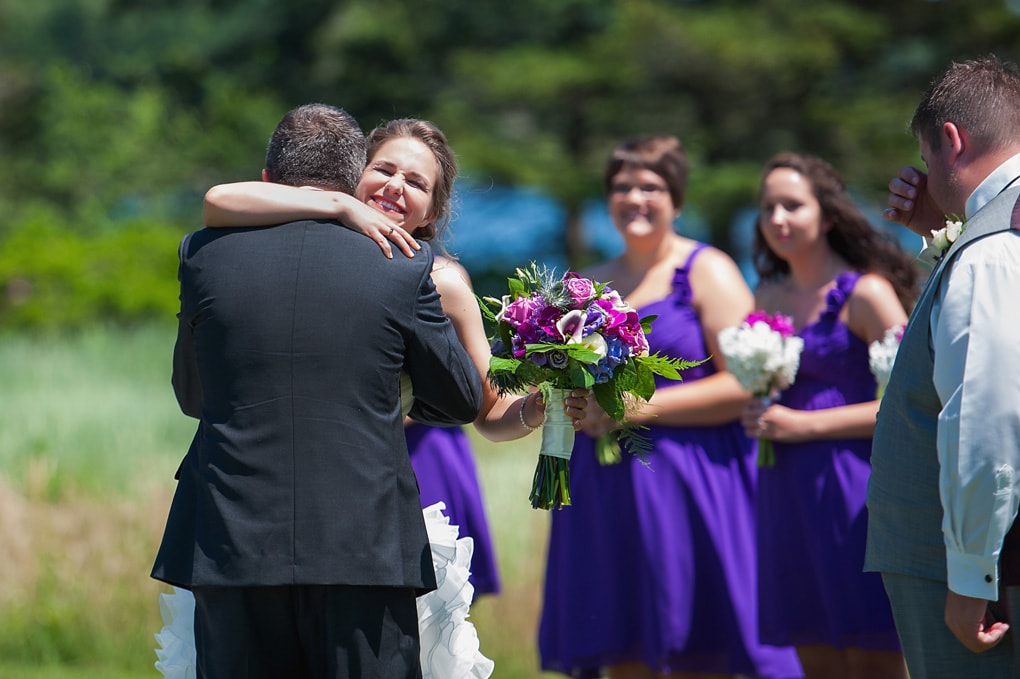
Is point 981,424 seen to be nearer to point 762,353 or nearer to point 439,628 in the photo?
point 439,628

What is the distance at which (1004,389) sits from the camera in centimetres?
289

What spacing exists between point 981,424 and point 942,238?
1.05 m

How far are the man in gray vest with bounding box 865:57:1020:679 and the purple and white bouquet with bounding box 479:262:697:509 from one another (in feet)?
2.05

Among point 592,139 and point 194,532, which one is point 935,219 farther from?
point 592,139

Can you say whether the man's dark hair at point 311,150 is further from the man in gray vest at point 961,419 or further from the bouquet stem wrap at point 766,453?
the bouquet stem wrap at point 766,453

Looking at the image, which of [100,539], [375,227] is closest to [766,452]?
[375,227]

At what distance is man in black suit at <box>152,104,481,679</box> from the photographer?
114 inches

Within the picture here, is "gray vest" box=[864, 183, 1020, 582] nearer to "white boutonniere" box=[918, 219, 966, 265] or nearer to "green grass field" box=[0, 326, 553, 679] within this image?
"white boutonniere" box=[918, 219, 966, 265]

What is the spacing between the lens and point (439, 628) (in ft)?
10.9

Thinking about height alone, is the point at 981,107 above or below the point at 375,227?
above

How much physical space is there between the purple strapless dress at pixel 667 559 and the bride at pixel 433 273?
1.88 meters

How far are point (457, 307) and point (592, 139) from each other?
1650cm

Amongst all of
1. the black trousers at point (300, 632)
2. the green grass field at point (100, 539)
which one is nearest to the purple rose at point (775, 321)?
the black trousers at point (300, 632)

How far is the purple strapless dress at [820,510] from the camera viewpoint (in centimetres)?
508
